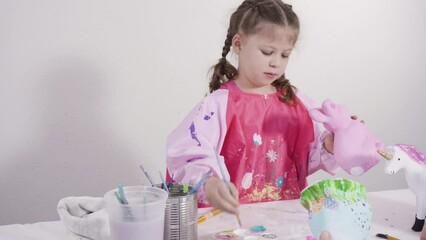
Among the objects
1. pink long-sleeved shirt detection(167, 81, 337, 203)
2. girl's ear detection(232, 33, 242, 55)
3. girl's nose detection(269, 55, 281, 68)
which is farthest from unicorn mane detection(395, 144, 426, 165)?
girl's ear detection(232, 33, 242, 55)

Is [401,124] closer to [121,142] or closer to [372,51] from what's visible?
[372,51]

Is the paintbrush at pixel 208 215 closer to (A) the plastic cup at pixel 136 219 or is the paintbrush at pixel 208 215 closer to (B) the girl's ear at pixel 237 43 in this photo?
(A) the plastic cup at pixel 136 219

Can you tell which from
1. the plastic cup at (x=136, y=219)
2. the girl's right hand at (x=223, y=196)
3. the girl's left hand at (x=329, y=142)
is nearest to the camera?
the plastic cup at (x=136, y=219)

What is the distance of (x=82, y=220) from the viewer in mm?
881

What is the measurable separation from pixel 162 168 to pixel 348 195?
103cm

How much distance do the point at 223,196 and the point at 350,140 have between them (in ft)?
1.17

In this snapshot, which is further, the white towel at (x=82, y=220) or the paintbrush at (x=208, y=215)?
the paintbrush at (x=208, y=215)

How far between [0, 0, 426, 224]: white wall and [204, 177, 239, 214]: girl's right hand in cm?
84

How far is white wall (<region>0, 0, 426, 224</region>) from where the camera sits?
61.7 inches

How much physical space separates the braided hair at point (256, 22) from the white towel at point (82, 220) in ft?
1.87

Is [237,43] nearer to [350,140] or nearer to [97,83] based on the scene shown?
[350,140]

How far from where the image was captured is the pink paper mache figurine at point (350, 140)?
1.09m

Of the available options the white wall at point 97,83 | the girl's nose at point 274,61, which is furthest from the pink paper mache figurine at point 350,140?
the white wall at point 97,83

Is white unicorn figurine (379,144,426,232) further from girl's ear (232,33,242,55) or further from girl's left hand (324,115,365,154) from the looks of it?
girl's ear (232,33,242,55)
